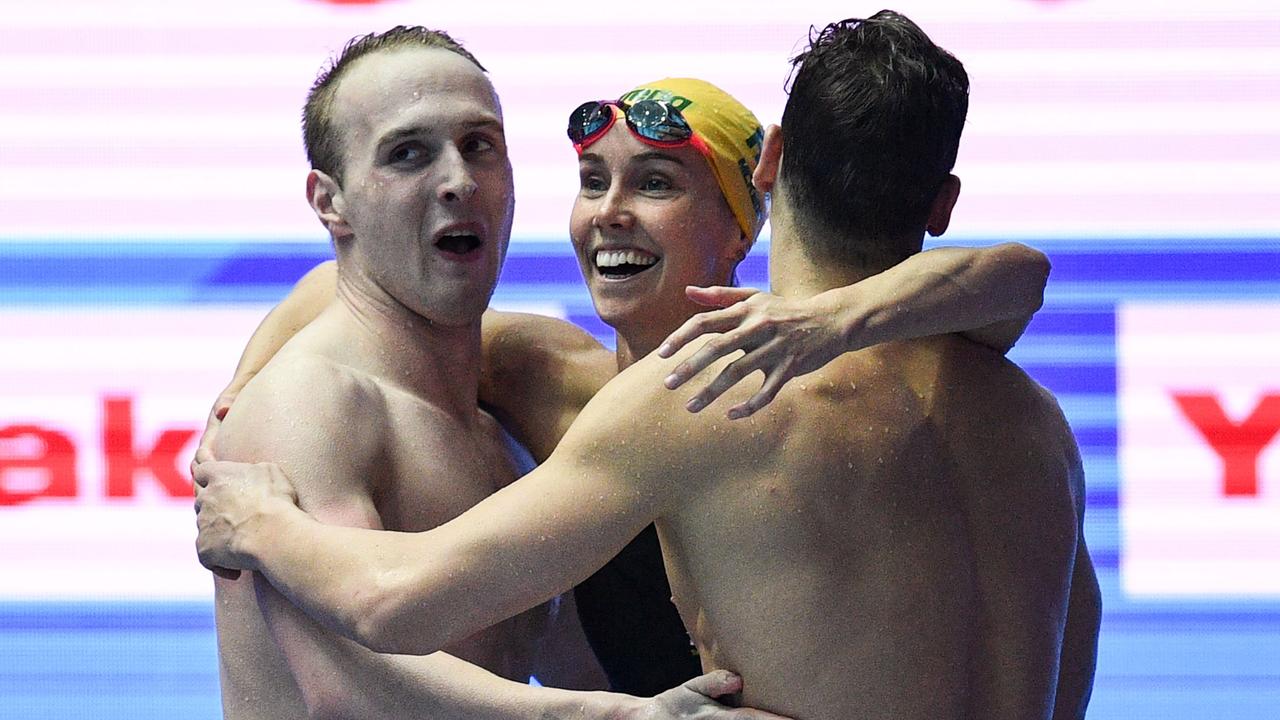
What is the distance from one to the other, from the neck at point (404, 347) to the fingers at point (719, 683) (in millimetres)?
803

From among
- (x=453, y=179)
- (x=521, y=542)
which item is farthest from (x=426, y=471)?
(x=521, y=542)

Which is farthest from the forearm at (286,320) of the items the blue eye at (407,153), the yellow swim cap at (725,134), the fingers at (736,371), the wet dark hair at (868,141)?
the fingers at (736,371)

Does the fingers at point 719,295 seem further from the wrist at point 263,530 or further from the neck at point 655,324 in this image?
the neck at point 655,324

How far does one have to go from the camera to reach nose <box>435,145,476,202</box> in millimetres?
2641

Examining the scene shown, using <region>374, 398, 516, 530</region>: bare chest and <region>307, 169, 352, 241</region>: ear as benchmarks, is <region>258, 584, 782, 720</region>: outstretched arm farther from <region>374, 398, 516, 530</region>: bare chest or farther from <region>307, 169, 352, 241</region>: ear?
<region>307, 169, 352, 241</region>: ear

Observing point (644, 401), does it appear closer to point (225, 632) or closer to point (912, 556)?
point (912, 556)

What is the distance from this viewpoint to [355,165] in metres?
2.66

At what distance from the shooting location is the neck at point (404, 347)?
262cm

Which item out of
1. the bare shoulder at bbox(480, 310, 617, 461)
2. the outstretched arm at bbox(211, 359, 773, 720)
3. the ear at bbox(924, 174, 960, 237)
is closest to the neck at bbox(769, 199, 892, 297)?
the ear at bbox(924, 174, 960, 237)

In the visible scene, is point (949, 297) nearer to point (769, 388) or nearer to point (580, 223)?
point (769, 388)

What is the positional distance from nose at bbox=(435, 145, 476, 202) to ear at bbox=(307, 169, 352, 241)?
0.18m

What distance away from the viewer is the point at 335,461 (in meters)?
2.38

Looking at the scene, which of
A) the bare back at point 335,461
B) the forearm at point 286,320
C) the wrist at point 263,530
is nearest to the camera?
the wrist at point 263,530

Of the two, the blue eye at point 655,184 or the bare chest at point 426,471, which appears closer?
the bare chest at point 426,471
